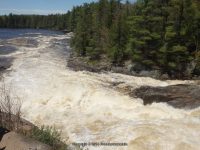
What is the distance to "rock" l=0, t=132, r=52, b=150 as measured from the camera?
1043 centimetres

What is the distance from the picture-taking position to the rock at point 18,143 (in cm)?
1043

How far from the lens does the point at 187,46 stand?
39469 millimetres

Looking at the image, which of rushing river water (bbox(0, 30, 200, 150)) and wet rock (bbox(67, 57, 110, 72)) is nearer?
rushing river water (bbox(0, 30, 200, 150))

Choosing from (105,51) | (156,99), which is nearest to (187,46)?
(105,51)

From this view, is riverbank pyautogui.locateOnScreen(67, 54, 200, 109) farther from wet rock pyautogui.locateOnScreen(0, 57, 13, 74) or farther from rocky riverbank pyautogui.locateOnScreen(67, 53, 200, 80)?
wet rock pyautogui.locateOnScreen(0, 57, 13, 74)

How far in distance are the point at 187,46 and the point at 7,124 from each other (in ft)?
100

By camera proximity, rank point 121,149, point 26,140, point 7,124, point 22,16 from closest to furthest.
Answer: point 26,140 → point 7,124 → point 121,149 → point 22,16

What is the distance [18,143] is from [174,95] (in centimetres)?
1474

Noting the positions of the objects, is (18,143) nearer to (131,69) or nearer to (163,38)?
(131,69)

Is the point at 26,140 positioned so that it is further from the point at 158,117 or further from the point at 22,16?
the point at 22,16

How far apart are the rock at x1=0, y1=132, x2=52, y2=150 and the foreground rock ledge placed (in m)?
12.2

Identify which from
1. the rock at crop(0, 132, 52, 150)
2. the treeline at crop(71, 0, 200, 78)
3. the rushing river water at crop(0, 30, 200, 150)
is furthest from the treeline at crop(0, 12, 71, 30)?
the rock at crop(0, 132, 52, 150)

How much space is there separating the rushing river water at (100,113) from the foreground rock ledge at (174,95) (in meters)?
0.72

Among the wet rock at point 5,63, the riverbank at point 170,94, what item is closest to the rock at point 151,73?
the riverbank at point 170,94
